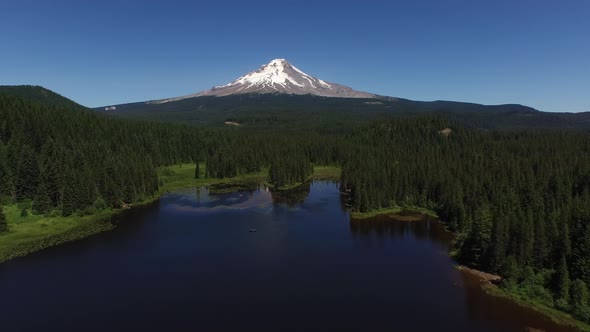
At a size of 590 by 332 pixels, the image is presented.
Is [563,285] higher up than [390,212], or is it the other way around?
[563,285]

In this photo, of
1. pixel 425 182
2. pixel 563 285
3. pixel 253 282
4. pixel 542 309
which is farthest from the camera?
pixel 425 182

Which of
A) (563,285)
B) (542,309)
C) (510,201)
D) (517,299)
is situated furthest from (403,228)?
(542,309)

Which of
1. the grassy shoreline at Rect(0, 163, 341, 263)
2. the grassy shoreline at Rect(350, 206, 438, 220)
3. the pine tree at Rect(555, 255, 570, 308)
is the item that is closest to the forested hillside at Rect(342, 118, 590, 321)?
the pine tree at Rect(555, 255, 570, 308)

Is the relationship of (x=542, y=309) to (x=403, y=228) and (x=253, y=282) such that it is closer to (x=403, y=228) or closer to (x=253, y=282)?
(x=253, y=282)

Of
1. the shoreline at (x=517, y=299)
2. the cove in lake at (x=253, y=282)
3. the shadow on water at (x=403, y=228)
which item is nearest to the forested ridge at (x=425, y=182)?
the shoreline at (x=517, y=299)

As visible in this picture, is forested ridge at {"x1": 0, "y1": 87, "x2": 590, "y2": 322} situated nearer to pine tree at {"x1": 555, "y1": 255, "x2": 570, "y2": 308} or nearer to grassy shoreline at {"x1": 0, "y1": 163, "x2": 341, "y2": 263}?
pine tree at {"x1": 555, "y1": 255, "x2": 570, "y2": 308}

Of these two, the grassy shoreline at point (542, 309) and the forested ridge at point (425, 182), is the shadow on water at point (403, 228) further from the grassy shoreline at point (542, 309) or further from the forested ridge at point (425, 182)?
the grassy shoreline at point (542, 309)

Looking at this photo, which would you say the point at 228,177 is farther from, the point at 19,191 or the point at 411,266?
the point at 411,266
